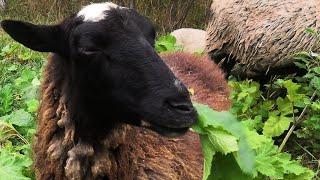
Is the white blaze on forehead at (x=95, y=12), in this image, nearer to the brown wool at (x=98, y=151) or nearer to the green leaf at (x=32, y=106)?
the brown wool at (x=98, y=151)

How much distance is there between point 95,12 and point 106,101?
510mm

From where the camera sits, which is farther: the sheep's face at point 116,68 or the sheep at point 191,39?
the sheep at point 191,39

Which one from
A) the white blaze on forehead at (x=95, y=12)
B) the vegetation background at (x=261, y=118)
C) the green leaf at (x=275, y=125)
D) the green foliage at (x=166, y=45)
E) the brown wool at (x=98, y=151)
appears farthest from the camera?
the green foliage at (x=166, y=45)

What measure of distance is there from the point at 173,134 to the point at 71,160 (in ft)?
2.18

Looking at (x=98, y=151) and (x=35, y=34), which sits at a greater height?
(x=35, y=34)

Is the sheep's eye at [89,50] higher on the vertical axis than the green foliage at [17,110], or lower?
higher

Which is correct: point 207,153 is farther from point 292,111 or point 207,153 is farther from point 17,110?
point 17,110

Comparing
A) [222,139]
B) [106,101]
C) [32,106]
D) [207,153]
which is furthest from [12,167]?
[32,106]

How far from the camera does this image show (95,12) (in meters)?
3.60

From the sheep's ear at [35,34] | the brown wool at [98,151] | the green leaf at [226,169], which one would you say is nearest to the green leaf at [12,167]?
the brown wool at [98,151]

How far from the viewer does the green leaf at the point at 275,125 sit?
5.75 metres

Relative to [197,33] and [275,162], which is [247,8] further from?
[275,162]

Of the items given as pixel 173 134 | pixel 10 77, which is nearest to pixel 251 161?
pixel 173 134

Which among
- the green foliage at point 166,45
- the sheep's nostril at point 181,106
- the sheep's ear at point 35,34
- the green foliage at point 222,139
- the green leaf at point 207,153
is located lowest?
the green foliage at point 166,45
